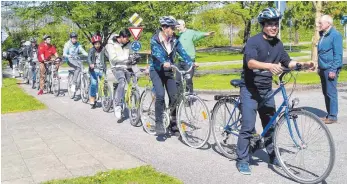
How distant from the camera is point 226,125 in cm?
577

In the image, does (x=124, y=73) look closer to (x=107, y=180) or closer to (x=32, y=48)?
(x=107, y=180)

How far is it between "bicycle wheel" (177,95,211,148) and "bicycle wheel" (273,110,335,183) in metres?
1.28

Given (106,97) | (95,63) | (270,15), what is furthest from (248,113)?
(95,63)

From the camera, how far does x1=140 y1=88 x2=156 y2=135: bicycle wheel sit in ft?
23.7

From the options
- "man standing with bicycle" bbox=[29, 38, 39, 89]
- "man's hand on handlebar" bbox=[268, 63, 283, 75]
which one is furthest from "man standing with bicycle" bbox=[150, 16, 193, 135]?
"man standing with bicycle" bbox=[29, 38, 39, 89]

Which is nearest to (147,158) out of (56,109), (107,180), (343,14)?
(107,180)

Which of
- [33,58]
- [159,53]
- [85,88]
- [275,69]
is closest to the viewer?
[275,69]

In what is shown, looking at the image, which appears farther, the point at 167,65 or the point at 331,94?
the point at 331,94

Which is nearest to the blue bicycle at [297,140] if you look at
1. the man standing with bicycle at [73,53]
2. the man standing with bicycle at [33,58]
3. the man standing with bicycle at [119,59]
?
the man standing with bicycle at [119,59]

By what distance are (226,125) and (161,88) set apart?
4.39 feet

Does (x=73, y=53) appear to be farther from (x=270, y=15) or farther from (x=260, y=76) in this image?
(x=270, y=15)

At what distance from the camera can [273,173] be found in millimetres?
5078

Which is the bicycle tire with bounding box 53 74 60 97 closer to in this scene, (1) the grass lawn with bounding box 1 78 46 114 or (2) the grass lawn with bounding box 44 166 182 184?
(1) the grass lawn with bounding box 1 78 46 114

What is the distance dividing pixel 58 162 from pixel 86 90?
229 inches
